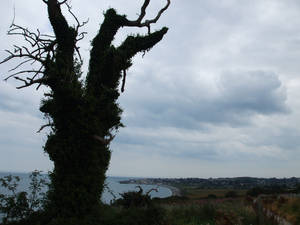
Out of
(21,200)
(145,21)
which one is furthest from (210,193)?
(21,200)

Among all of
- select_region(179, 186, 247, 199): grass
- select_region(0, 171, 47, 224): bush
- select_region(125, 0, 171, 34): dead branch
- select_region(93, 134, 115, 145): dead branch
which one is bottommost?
select_region(179, 186, 247, 199): grass

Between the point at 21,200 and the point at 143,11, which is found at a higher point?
Result: the point at 143,11

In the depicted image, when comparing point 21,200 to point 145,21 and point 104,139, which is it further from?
point 145,21

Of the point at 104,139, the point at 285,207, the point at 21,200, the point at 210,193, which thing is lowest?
the point at 210,193

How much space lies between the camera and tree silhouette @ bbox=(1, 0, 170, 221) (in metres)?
10.3

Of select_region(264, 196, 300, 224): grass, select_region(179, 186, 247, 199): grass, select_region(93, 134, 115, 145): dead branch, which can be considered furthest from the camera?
select_region(179, 186, 247, 199): grass

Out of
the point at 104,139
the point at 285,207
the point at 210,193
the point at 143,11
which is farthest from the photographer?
the point at 210,193

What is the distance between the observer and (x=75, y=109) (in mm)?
10703

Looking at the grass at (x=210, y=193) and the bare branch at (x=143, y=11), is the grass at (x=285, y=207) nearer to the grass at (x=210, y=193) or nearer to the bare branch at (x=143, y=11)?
the bare branch at (x=143, y=11)

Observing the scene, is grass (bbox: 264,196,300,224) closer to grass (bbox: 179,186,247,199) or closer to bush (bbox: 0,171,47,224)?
bush (bbox: 0,171,47,224)

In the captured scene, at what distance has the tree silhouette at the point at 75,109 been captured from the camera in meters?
10.3

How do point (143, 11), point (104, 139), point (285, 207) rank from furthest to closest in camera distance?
1. point (143, 11)
2. point (104, 139)
3. point (285, 207)

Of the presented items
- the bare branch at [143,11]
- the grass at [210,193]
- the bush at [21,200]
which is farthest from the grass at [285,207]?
the grass at [210,193]

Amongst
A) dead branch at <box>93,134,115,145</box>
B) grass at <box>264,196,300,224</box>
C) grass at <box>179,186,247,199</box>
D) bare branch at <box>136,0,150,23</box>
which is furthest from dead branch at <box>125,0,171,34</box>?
grass at <box>179,186,247,199</box>
